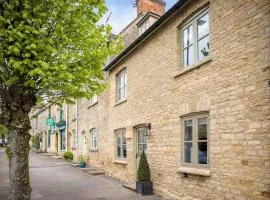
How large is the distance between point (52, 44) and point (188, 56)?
157 inches

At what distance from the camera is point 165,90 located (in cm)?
1050

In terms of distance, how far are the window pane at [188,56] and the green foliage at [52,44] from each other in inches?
84.6

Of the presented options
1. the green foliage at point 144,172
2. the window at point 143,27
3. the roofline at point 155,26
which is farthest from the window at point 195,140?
the window at point 143,27

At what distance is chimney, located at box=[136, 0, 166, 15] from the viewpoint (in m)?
18.5

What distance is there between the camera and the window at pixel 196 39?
8.76 metres

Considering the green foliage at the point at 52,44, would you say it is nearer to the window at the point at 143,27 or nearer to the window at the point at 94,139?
the window at the point at 143,27

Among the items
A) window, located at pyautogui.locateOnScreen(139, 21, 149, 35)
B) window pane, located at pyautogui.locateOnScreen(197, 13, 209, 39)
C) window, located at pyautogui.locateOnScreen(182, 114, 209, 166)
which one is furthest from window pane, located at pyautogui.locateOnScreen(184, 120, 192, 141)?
window, located at pyautogui.locateOnScreen(139, 21, 149, 35)

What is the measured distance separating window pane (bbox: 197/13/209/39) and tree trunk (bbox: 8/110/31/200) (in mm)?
5407

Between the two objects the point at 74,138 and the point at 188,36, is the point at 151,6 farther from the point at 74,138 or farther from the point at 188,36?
the point at 74,138

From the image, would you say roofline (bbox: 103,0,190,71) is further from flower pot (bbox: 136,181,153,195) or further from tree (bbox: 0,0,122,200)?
flower pot (bbox: 136,181,153,195)

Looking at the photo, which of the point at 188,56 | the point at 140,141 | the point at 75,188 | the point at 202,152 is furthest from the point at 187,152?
the point at 75,188

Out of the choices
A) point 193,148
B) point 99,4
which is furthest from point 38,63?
point 193,148

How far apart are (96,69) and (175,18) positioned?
306cm

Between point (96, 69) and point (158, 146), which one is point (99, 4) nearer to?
point (96, 69)
